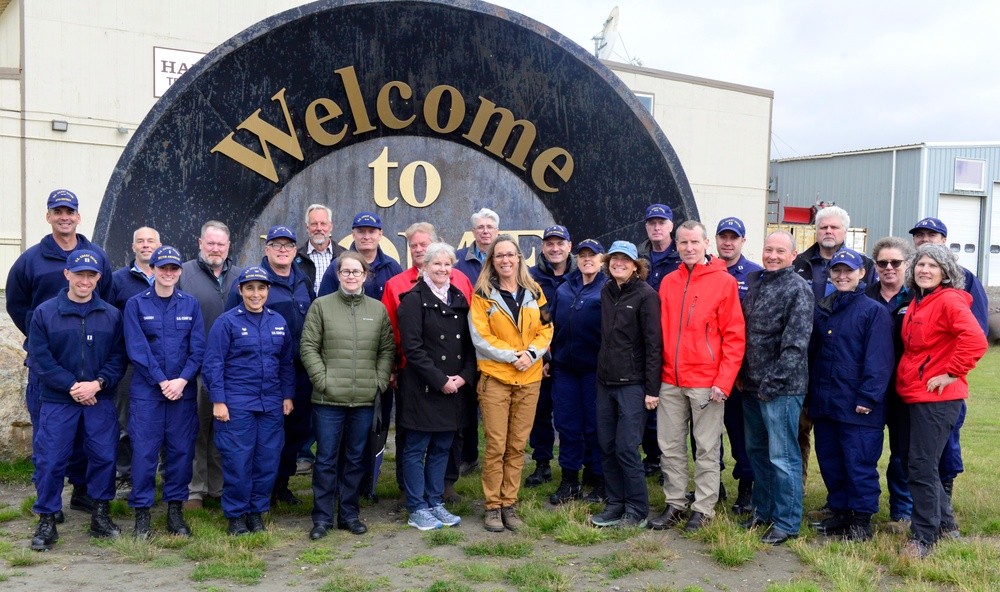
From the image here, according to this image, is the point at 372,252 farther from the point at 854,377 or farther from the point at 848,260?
the point at 854,377

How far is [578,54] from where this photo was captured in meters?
6.63

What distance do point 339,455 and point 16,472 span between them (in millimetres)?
2556

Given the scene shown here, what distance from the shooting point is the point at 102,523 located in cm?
445

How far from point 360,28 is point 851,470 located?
4.41m

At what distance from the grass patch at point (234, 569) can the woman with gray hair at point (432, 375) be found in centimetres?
97

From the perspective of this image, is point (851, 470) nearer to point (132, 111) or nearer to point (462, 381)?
point (462, 381)

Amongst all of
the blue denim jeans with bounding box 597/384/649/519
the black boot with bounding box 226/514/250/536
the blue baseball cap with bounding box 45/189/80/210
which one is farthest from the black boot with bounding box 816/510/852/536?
the blue baseball cap with bounding box 45/189/80/210

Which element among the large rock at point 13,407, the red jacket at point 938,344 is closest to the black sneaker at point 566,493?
the red jacket at point 938,344

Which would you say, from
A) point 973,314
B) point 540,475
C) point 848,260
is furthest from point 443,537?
point 973,314

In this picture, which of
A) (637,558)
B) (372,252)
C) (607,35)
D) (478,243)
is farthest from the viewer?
(607,35)

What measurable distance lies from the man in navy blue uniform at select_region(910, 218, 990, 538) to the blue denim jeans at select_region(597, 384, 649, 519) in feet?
5.47

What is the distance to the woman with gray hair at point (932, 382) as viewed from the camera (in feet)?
13.8

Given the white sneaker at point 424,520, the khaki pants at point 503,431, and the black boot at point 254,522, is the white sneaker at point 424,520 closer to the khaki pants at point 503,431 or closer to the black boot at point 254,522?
the khaki pants at point 503,431

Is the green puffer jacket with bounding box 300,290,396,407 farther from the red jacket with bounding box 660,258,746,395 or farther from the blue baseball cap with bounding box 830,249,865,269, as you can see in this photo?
the blue baseball cap with bounding box 830,249,865,269
